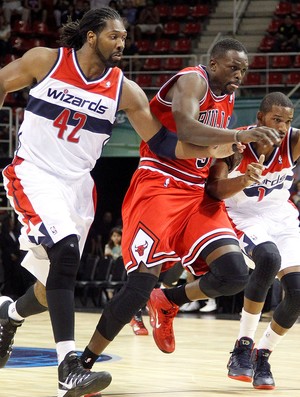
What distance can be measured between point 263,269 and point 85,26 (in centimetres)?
172

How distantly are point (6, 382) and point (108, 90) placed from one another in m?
1.85

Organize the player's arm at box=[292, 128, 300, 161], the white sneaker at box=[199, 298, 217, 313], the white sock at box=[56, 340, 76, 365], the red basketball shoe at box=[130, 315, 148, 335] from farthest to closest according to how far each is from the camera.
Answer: the white sneaker at box=[199, 298, 217, 313], the red basketball shoe at box=[130, 315, 148, 335], the player's arm at box=[292, 128, 300, 161], the white sock at box=[56, 340, 76, 365]

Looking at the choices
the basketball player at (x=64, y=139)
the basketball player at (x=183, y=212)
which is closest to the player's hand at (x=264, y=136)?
the basketball player at (x=64, y=139)

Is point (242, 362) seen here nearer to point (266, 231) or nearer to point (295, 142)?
point (266, 231)

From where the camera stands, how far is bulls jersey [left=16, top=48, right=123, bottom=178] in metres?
4.68

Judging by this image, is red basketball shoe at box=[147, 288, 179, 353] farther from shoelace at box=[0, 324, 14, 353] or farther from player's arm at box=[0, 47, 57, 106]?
player's arm at box=[0, 47, 57, 106]

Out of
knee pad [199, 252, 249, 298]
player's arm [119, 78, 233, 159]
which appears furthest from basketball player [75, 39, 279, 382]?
player's arm [119, 78, 233, 159]

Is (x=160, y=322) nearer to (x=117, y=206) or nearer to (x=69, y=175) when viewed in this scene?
(x=69, y=175)

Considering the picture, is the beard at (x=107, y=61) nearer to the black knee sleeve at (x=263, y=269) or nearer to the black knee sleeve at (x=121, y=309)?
the black knee sleeve at (x=121, y=309)

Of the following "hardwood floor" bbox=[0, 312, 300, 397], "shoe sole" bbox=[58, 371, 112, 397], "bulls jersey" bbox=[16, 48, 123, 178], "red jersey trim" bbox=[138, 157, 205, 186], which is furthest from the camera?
"red jersey trim" bbox=[138, 157, 205, 186]

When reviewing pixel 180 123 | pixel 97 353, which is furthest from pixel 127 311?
pixel 180 123

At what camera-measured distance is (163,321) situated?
5.59 metres

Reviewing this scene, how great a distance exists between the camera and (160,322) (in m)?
5.59

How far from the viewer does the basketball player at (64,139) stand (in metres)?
4.44
